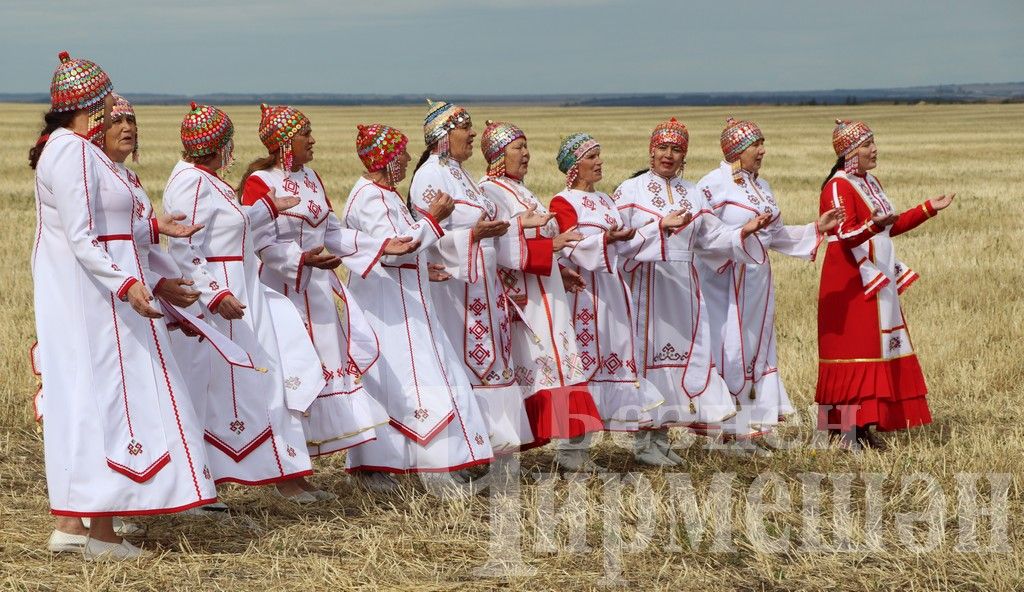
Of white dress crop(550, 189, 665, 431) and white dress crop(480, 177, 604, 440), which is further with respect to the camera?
white dress crop(550, 189, 665, 431)

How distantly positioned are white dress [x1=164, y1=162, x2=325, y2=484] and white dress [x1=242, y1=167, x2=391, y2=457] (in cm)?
27

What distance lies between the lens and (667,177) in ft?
26.5

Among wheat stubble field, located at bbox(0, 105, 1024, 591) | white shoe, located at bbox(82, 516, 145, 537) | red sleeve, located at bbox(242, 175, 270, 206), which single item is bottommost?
wheat stubble field, located at bbox(0, 105, 1024, 591)

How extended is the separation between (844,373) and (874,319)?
366mm

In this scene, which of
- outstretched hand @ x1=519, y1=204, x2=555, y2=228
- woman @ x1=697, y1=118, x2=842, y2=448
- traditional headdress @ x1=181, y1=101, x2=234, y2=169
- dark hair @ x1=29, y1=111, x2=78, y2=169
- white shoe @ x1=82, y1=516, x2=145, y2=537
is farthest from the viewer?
woman @ x1=697, y1=118, x2=842, y2=448

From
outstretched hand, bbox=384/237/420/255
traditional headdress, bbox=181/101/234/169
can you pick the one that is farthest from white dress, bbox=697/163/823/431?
traditional headdress, bbox=181/101/234/169

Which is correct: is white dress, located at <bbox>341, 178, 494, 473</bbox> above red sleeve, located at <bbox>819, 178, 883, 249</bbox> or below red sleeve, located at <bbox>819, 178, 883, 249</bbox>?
below

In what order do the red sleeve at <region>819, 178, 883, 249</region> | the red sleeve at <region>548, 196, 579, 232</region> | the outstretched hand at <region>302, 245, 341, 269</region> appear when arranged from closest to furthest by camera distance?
the outstretched hand at <region>302, 245, 341, 269</region> → the red sleeve at <region>548, 196, 579, 232</region> → the red sleeve at <region>819, 178, 883, 249</region>

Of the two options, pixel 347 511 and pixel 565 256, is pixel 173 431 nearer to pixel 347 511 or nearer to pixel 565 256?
pixel 347 511

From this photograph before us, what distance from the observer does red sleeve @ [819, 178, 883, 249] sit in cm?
811

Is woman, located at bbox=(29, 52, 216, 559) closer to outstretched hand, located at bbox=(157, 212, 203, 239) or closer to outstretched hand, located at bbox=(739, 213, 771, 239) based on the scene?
outstretched hand, located at bbox=(157, 212, 203, 239)

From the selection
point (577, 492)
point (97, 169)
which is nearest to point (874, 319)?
point (577, 492)

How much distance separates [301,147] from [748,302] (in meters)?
2.98

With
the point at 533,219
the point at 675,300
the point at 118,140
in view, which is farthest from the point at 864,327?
the point at 118,140
